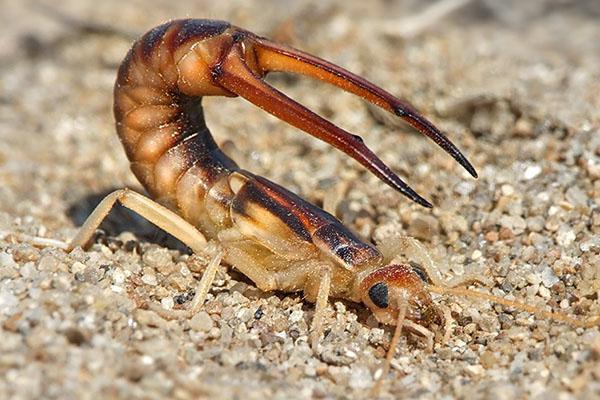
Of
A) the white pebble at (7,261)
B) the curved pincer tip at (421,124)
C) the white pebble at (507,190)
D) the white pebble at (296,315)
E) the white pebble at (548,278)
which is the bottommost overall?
the white pebble at (7,261)

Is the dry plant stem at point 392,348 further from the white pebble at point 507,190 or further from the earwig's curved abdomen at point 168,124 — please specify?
the white pebble at point 507,190

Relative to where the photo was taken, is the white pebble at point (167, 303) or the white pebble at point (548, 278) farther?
the white pebble at point (548, 278)

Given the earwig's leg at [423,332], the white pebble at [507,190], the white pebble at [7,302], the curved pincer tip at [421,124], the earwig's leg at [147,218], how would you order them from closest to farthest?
the white pebble at [7,302]
the curved pincer tip at [421,124]
the earwig's leg at [423,332]
the earwig's leg at [147,218]
the white pebble at [507,190]

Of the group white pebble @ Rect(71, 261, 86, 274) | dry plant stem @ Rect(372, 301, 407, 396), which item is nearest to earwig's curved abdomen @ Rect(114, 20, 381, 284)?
dry plant stem @ Rect(372, 301, 407, 396)

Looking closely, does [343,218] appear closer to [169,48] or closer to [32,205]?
[169,48]

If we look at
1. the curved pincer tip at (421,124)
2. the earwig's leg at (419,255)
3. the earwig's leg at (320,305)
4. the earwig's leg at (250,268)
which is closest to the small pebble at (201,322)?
the earwig's leg at (250,268)

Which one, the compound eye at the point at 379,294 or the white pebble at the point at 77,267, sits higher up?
the compound eye at the point at 379,294

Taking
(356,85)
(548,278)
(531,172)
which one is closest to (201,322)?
(356,85)

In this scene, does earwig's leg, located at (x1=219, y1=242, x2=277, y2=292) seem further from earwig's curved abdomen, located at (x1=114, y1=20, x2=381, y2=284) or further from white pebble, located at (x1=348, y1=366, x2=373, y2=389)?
white pebble, located at (x1=348, y1=366, x2=373, y2=389)
